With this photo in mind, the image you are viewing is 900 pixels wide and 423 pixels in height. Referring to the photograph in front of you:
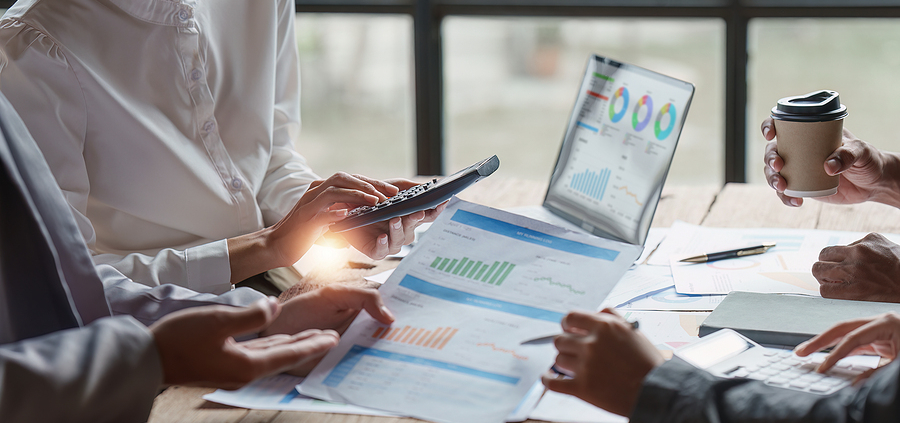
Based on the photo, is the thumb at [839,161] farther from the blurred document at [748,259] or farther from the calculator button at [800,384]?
the calculator button at [800,384]

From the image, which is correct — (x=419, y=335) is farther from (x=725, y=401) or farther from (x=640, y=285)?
(x=640, y=285)

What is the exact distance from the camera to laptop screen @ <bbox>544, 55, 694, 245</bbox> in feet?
3.92

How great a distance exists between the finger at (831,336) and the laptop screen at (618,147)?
0.43m

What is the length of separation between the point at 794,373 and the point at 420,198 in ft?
1.64

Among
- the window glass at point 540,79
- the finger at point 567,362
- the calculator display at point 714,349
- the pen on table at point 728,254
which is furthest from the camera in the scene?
the window glass at point 540,79

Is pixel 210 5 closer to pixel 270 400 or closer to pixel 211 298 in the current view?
pixel 211 298

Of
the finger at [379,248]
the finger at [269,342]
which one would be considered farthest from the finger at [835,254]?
the finger at [269,342]

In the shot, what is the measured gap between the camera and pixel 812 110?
1.02m

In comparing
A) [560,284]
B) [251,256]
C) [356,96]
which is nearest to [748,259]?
[560,284]

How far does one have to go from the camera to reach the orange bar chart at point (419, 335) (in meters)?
0.82

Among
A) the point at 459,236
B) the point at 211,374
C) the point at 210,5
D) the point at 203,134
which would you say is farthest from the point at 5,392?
the point at 210,5

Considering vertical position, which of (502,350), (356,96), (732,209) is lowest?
(356,96)

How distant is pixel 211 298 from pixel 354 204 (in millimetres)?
280

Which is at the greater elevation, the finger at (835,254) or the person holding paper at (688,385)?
the person holding paper at (688,385)
